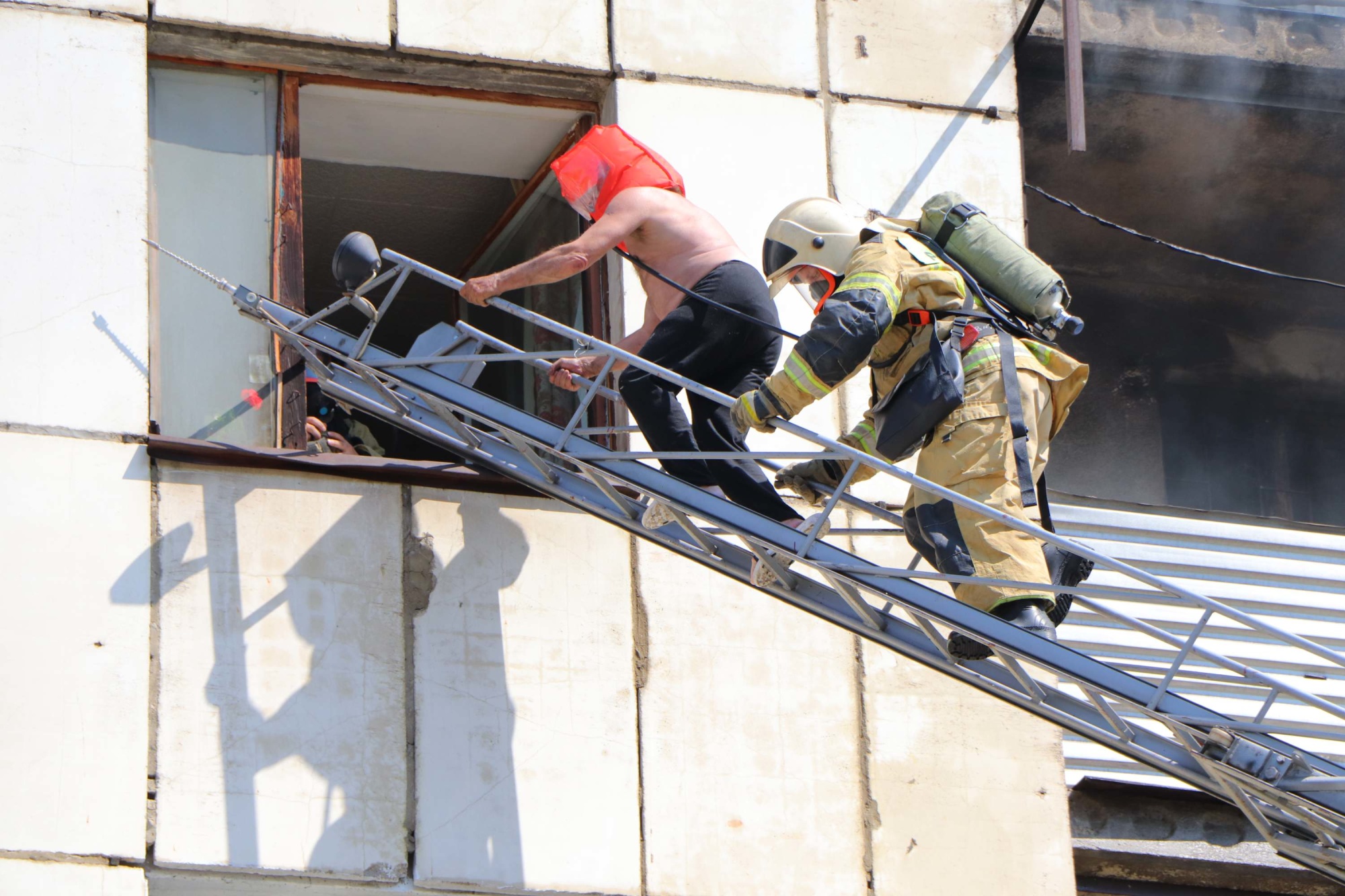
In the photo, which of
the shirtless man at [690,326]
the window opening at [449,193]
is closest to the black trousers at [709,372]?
the shirtless man at [690,326]

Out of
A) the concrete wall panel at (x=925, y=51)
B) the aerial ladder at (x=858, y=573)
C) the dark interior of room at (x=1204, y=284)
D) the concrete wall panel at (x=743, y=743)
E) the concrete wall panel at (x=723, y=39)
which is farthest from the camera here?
the dark interior of room at (x=1204, y=284)

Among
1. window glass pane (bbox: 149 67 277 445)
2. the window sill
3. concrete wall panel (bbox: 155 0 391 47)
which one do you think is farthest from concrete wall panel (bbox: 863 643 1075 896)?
concrete wall panel (bbox: 155 0 391 47)

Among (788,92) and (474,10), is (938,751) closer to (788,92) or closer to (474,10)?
(788,92)

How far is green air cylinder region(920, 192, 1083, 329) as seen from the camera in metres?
6.32

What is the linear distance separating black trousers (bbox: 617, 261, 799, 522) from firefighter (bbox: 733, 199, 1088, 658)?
255 mm

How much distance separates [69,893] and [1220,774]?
14.2 ft

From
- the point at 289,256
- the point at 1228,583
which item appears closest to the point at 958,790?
the point at 1228,583

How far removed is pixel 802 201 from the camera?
6.68 m

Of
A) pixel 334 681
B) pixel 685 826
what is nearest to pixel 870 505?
pixel 685 826

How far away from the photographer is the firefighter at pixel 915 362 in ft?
19.4

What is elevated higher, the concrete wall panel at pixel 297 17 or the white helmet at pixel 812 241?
the concrete wall panel at pixel 297 17

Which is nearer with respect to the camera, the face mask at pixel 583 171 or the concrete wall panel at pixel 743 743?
the face mask at pixel 583 171

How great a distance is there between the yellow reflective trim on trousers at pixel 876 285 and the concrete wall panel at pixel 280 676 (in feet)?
7.94

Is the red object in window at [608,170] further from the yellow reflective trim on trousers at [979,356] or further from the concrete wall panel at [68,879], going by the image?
the concrete wall panel at [68,879]
